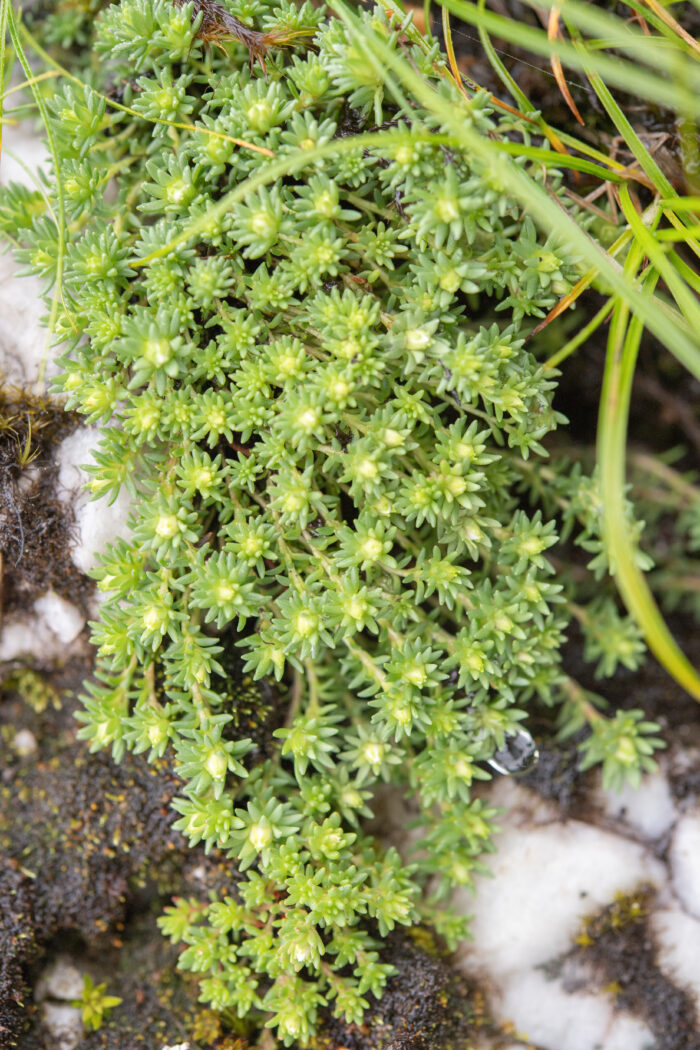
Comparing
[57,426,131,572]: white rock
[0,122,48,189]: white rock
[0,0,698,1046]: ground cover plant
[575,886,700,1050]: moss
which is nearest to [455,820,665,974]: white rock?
[575,886,700,1050]: moss

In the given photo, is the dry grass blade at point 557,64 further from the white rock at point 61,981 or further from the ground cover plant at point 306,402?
the white rock at point 61,981

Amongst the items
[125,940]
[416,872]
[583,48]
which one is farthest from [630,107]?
[125,940]

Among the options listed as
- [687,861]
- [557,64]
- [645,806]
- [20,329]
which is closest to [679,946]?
[687,861]

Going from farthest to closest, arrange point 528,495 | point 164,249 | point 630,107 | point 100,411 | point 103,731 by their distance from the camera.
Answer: point 528,495 < point 630,107 < point 103,731 < point 100,411 < point 164,249

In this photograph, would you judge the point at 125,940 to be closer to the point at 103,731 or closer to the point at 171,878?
the point at 171,878

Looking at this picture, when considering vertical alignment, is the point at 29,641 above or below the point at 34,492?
below

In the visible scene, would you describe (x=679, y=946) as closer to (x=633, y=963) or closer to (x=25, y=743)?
(x=633, y=963)
